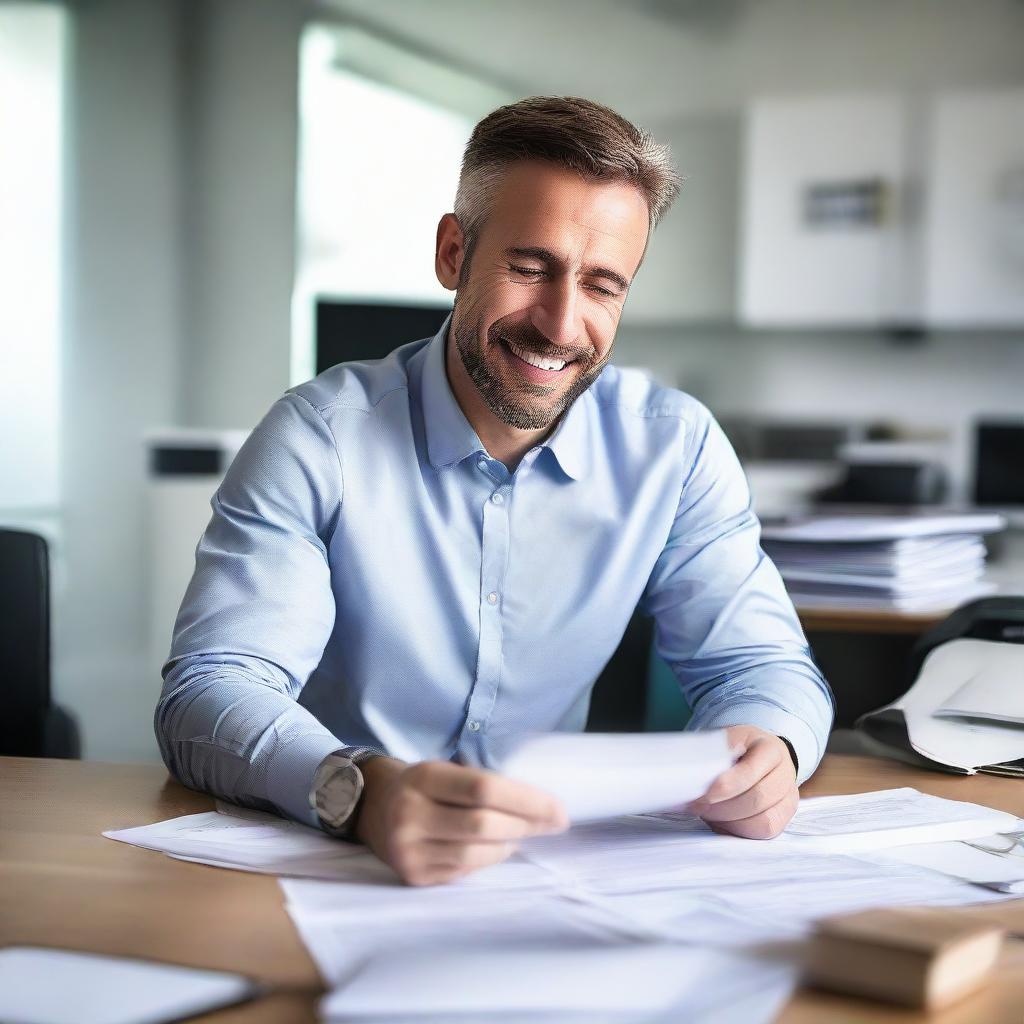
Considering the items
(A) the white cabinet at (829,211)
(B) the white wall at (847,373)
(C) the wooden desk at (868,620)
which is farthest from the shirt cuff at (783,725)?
(A) the white cabinet at (829,211)

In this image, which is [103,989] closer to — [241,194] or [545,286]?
[545,286]

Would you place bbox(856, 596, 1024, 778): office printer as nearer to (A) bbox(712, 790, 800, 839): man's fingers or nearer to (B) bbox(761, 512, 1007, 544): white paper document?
(A) bbox(712, 790, 800, 839): man's fingers

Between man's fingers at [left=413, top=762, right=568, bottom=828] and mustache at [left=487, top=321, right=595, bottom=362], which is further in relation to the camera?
mustache at [left=487, top=321, right=595, bottom=362]

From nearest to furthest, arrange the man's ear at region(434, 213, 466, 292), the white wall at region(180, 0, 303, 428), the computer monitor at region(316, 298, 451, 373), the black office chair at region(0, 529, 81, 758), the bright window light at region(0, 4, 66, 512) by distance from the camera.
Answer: the man's ear at region(434, 213, 466, 292) < the black office chair at region(0, 529, 81, 758) < the computer monitor at region(316, 298, 451, 373) < the bright window light at region(0, 4, 66, 512) < the white wall at region(180, 0, 303, 428)

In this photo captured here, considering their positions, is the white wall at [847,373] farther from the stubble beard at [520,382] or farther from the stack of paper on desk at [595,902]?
the stack of paper on desk at [595,902]

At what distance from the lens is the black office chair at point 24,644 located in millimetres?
1649

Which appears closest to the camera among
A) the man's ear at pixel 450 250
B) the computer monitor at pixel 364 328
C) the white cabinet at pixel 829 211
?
the man's ear at pixel 450 250

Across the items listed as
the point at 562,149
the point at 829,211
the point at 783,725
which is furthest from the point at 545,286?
the point at 829,211

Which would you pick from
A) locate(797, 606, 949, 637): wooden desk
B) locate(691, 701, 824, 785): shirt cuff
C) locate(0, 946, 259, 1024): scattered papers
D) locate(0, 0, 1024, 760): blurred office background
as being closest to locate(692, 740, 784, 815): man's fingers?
locate(691, 701, 824, 785): shirt cuff

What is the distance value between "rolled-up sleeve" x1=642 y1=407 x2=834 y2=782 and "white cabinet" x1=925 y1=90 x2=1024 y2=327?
3.90m

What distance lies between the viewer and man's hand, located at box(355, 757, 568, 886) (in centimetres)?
79

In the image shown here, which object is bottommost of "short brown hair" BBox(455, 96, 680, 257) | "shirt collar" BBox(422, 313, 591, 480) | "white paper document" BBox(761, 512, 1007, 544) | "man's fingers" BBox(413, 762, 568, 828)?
"man's fingers" BBox(413, 762, 568, 828)

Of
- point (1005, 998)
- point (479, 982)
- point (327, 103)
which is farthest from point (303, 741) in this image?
point (327, 103)

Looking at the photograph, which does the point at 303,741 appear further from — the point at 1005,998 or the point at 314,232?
the point at 314,232
